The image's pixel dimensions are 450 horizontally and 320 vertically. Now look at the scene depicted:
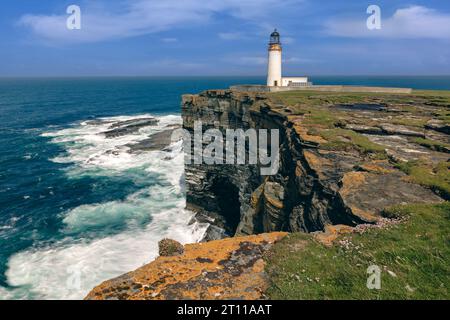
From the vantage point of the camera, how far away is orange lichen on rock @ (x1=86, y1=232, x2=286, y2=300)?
8.39 metres

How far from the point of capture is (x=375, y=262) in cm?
924

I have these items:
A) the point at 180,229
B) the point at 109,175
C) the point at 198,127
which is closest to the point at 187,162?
the point at 198,127

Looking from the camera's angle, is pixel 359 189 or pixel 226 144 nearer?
pixel 359 189

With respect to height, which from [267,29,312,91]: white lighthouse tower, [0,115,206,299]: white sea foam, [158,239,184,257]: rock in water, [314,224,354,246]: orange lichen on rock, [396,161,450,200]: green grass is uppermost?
[267,29,312,91]: white lighthouse tower

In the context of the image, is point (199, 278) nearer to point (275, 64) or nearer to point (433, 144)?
point (433, 144)

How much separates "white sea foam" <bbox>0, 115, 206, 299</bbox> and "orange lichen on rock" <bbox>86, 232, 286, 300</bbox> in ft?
53.9

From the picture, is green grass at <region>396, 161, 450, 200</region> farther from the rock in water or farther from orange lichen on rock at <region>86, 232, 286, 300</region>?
A: the rock in water

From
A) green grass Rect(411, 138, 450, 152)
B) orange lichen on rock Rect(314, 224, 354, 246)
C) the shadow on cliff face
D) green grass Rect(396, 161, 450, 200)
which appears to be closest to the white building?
the shadow on cliff face

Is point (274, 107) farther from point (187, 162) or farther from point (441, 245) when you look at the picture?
point (441, 245)

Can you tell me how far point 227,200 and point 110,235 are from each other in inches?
567

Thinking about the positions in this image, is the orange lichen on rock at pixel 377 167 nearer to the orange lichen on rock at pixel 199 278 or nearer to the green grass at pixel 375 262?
the green grass at pixel 375 262
